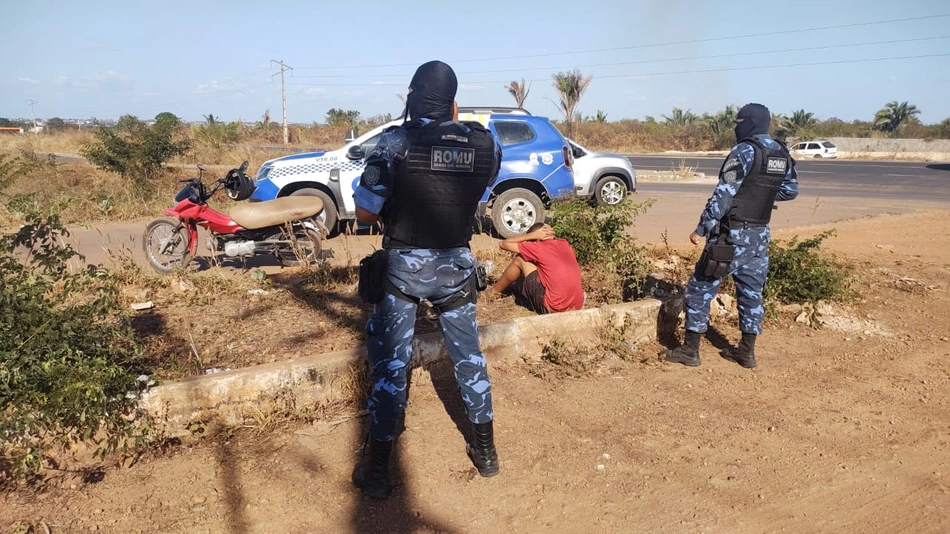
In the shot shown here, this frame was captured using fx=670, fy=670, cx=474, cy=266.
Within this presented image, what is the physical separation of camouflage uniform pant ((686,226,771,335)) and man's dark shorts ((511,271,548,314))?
42.0 inches

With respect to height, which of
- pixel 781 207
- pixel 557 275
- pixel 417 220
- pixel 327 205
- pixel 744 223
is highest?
pixel 417 220

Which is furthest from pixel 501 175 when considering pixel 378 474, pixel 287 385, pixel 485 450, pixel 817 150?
pixel 817 150

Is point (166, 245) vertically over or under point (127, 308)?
over

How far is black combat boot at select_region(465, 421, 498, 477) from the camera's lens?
3.18m

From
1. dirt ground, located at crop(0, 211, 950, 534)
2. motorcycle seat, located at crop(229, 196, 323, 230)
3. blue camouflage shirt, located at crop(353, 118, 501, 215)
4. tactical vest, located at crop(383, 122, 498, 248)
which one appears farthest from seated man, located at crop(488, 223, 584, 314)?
motorcycle seat, located at crop(229, 196, 323, 230)

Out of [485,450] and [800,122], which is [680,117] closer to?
[800,122]

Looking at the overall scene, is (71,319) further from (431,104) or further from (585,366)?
(585,366)

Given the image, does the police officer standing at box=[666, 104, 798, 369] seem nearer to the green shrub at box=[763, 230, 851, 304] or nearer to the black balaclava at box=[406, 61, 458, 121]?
the green shrub at box=[763, 230, 851, 304]

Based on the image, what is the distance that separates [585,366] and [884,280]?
422 centimetres

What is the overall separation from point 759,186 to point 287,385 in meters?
3.25

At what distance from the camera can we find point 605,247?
611cm

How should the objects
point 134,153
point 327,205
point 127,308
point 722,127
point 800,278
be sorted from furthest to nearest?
point 722,127 → point 134,153 → point 327,205 → point 800,278 → point 127,308

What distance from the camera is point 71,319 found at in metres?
3.45

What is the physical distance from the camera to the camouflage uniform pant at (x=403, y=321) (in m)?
2.99
